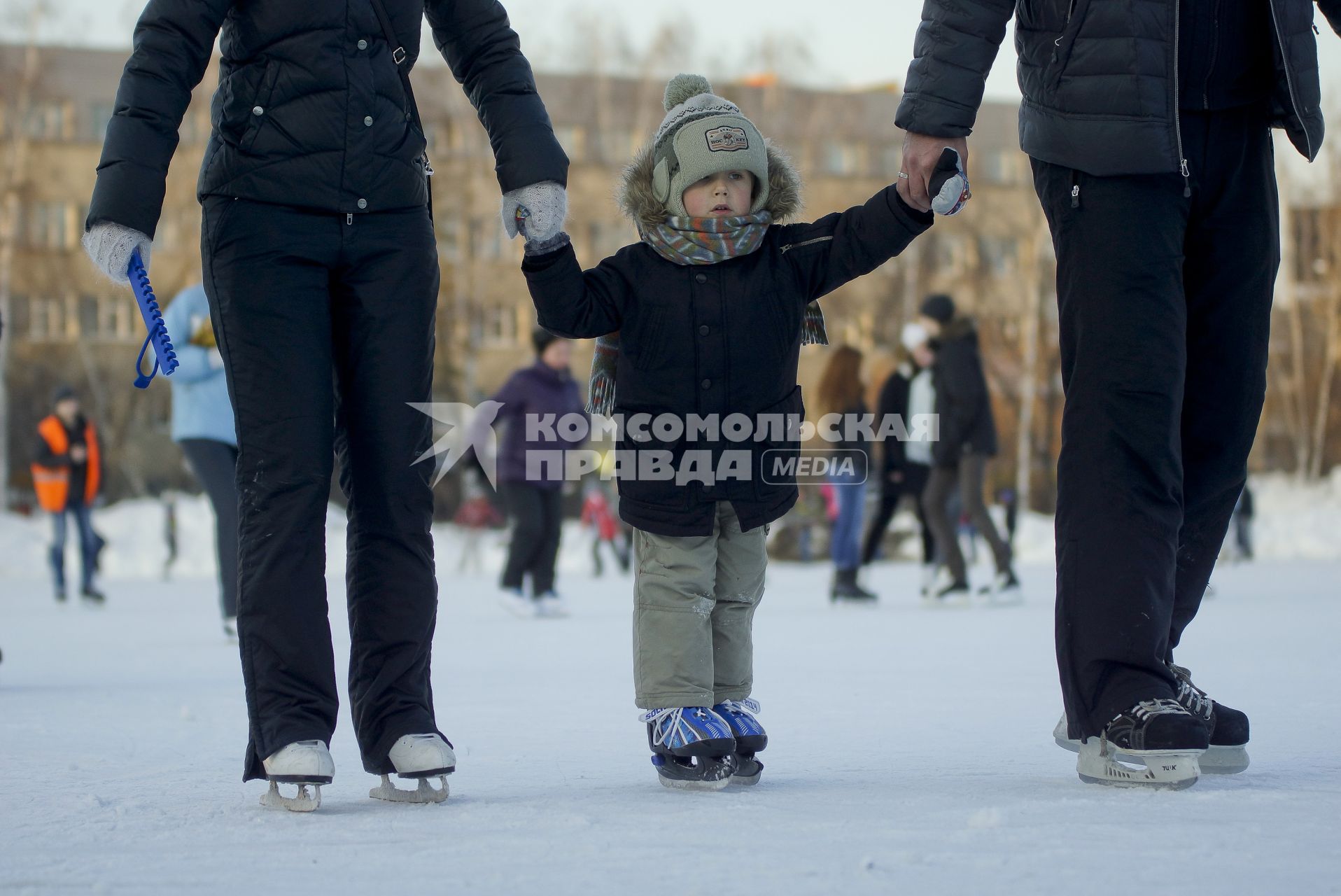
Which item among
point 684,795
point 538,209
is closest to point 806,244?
point 538,209

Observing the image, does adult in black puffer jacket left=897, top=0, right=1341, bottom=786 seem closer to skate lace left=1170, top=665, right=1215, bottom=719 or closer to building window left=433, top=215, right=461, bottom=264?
skate lace left=1170, top=665, right=1215, bottom=719

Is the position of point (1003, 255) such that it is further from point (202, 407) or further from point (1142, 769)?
point (1142, 769)

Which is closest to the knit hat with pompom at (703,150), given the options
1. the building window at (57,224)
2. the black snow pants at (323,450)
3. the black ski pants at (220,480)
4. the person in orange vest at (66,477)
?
the black snow pants at (323,450)

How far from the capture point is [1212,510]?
3.41 metres

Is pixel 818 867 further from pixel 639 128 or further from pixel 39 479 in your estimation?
pixel 639 128

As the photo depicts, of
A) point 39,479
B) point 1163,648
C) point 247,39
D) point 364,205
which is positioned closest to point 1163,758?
point 1163,648

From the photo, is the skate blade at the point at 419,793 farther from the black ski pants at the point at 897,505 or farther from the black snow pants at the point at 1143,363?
the black ski pants at the point at 897,505

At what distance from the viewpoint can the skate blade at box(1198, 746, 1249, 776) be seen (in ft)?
10.7

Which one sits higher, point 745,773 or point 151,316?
point 151,316

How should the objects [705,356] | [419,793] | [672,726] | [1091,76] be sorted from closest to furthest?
[419,793], [1091,76], [672,726], [705,356]

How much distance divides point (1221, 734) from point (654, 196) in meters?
1.64

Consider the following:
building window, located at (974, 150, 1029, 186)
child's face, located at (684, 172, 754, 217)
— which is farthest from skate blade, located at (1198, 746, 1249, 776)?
building window, located at (974, 150, 1029, 186)

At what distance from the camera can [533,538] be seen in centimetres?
Result: 1009

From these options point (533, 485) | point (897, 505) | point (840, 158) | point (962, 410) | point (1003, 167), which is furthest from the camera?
point (1003, 167)
